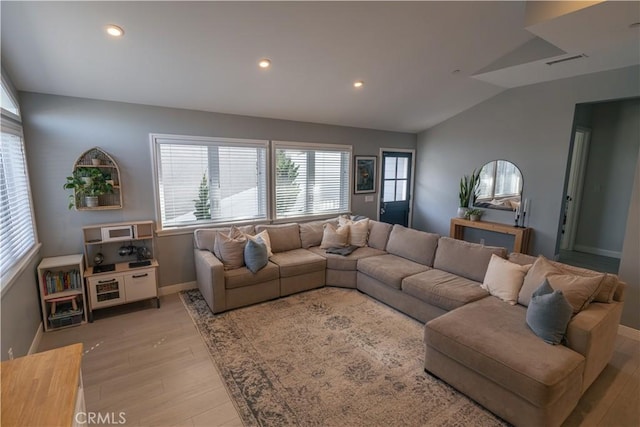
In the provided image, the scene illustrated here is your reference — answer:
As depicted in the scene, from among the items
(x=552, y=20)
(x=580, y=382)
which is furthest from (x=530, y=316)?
(x=552, y=20)

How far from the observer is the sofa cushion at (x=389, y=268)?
11.7 ft

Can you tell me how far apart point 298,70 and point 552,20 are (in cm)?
231

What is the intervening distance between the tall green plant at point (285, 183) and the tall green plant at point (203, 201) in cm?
110

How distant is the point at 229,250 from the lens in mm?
3703

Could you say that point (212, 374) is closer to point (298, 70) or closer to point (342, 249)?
point (342, 249)

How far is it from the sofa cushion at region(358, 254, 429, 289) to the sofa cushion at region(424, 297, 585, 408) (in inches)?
39.4

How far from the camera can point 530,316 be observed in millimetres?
2301

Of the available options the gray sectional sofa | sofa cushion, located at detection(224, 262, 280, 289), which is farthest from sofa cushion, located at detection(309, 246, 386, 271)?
sofa cushion, located at detection(224, 262, 280, 289)

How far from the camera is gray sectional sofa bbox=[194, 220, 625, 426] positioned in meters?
1.98

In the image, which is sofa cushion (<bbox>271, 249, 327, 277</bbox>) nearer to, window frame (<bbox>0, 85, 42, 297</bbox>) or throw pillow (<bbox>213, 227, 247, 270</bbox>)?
throw pillow (<bbox>213, 227, 247, 270</bbox>)

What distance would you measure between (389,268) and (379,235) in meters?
0.94

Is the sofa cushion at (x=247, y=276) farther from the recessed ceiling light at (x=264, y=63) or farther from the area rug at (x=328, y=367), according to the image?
the recessed ceiling light at (x=264, y=63)

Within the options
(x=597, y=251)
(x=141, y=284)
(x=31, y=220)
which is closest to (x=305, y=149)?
(x=141, y=284)

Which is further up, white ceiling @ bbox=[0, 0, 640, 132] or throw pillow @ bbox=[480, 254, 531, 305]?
white ceiling @ bbox=[0, 0, 640, 132]
